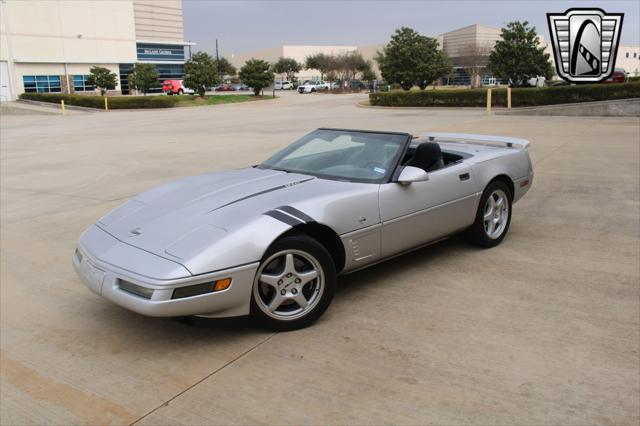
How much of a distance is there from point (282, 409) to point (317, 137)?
116 inches

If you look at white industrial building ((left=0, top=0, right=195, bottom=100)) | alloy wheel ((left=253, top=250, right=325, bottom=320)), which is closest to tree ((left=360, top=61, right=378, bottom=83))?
white industrial building ((left=0, top=0, right=195, bottom=100))

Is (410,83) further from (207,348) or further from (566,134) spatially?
(207,348)

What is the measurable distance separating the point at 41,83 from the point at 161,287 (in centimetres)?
5690

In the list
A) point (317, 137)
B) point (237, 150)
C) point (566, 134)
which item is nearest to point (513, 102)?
point (566, 134)

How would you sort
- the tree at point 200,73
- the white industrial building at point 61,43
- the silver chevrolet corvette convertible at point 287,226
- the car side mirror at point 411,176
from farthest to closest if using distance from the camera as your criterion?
the white industrial building at point 61,43 → the tree at point 200,73 → the car side mirror at point 411,176 → the silver chevrolet corvette convertible at point 287,226

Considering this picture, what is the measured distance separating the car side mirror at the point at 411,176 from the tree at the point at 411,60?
34026 millimetres

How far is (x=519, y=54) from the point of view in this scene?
31391 mm

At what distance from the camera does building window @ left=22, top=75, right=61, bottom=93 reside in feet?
169

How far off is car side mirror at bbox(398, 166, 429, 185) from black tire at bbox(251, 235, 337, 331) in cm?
93

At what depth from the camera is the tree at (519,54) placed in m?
31.3

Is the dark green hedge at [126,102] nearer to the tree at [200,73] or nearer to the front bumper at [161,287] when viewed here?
the tree at [200,73]

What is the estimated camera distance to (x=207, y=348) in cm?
346

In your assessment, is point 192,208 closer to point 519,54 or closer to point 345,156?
point 345,156

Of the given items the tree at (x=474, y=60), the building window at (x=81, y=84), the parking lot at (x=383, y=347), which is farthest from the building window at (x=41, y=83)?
the parking lot at (x=383, y=347)
